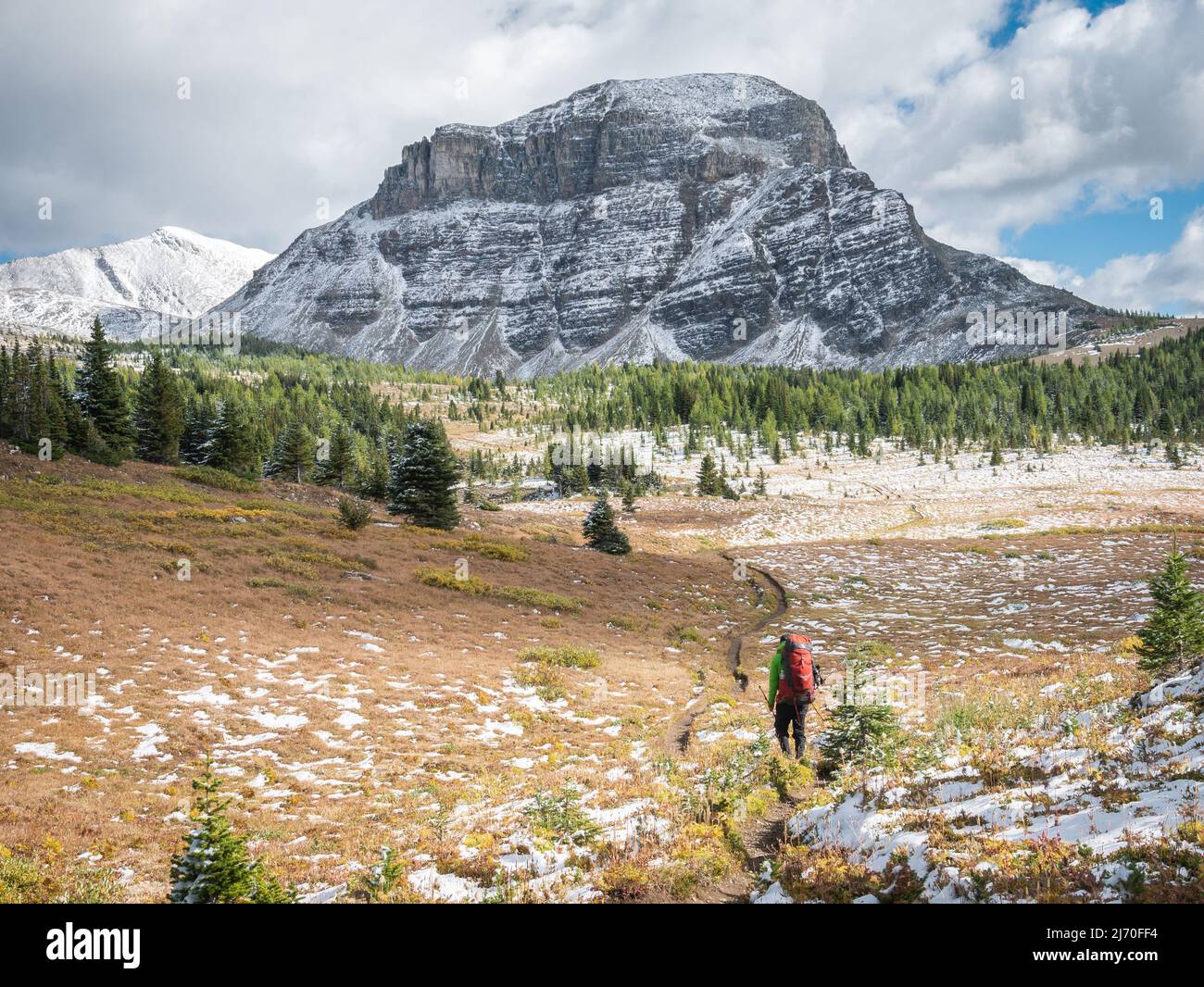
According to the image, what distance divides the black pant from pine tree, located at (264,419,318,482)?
247 feet

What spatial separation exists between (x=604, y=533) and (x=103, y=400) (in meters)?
45.9

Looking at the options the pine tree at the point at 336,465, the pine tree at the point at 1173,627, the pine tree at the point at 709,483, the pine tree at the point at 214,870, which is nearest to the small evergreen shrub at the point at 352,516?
the pine tree at the point at 214,870

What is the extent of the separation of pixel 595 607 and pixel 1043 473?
8938cm

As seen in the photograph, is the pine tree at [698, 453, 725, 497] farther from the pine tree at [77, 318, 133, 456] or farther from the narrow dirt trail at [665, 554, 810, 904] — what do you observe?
the narrow dirt trail at [665, 554, 810, 904]

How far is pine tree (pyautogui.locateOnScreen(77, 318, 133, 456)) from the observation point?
5709 centimetres

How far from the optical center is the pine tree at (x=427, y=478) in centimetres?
4650

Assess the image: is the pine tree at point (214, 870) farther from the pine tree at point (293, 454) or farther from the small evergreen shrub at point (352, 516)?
the pine tree at point (293, 454)

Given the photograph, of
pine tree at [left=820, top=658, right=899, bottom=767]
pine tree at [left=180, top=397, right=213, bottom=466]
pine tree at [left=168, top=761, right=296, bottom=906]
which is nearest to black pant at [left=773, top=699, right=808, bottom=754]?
pine tree at [left=820, top=658, right=899, bottom=767]

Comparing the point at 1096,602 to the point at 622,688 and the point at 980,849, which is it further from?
the point at 980,849

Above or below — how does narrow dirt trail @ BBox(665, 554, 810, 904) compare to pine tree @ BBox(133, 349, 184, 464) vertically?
below

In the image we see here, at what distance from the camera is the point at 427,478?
4697 centimetres

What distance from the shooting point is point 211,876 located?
6.55 metres

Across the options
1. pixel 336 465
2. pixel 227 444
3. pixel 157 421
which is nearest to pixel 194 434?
pixel 157 421

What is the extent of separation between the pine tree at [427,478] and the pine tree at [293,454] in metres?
37.3
